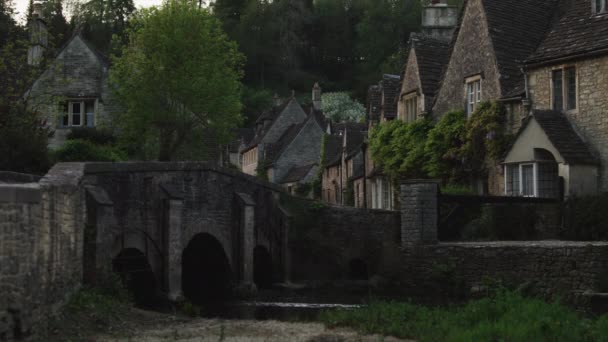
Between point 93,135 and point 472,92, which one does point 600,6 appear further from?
point 93,135

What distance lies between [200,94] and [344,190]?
14.1 metres

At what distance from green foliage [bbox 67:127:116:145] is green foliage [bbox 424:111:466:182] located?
15.6m

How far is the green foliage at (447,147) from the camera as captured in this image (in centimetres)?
3394

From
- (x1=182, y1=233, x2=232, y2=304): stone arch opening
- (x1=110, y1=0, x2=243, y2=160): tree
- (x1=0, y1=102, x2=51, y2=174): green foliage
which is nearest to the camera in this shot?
(x1=0, y1=102, x2=51, y2=174): green foliage

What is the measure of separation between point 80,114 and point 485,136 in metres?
20.7

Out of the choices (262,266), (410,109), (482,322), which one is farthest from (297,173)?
(482,322)

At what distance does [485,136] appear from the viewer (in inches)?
1283

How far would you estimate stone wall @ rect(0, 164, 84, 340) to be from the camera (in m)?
13.2

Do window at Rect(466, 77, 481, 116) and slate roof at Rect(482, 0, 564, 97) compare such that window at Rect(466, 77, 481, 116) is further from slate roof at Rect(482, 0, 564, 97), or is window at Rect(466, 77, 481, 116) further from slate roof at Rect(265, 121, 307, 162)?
slate roof at Rect(265, 121, 307, 162)

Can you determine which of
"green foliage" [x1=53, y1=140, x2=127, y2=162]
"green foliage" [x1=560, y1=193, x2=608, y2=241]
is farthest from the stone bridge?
"green foliage" [x1=560, y1=193, x2=608, y2=241]

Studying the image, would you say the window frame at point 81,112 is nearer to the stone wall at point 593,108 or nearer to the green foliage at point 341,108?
the stone wall at point 593,108

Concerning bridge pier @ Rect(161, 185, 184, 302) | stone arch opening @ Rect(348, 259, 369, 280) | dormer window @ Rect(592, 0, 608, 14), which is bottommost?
stone arch opening @ Rect(348, 259, 369, 280)

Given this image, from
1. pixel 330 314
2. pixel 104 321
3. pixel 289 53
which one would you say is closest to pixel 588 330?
pixel 330 314

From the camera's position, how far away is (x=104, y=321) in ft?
57.2
